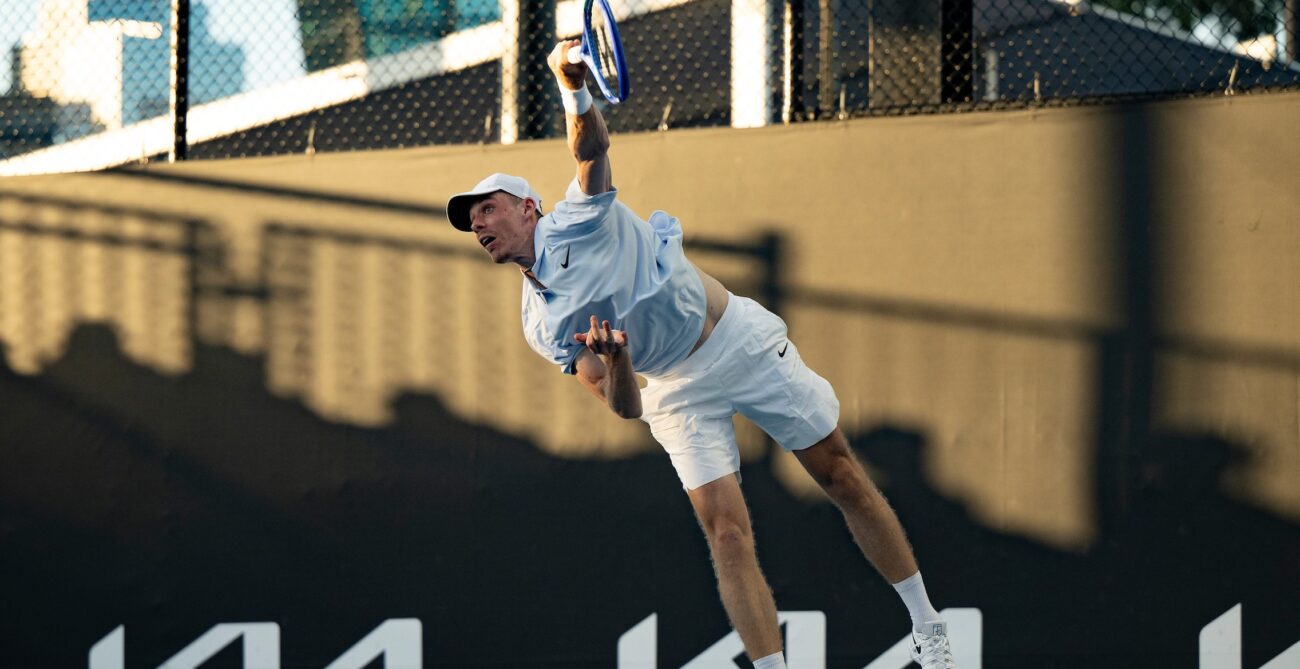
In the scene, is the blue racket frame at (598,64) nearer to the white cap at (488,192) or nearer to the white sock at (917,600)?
the white cap at (488,192)

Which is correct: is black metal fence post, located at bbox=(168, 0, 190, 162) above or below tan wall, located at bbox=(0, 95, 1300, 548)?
above

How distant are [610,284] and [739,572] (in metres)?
0.95

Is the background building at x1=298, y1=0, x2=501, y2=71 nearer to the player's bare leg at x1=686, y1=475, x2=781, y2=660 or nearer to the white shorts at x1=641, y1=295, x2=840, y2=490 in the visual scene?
the white shorts at x1=641, y1=295, x2=840, y2=490

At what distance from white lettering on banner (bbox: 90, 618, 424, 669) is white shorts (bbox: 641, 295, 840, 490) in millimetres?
1795

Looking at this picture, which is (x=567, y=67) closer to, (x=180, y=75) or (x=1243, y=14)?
(x=180, y=75)

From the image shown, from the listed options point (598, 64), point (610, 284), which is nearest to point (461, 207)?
point (610, 284)

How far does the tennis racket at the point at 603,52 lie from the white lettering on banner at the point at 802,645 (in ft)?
7.61

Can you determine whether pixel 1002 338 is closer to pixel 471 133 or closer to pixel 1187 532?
pixel 1187 532

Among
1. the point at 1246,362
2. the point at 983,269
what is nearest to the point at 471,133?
the point at 983,269

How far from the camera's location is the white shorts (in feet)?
14.8

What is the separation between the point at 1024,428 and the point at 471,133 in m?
2.72

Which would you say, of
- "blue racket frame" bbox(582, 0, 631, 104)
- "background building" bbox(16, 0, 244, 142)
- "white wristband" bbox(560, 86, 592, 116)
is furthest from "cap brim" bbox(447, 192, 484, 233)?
"background building" bbox(16, 0, 244, 142)

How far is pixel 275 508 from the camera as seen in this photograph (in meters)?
5.96

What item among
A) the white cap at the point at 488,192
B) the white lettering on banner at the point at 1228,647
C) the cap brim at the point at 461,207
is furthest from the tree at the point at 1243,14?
the cap brim at the point at 461,207
